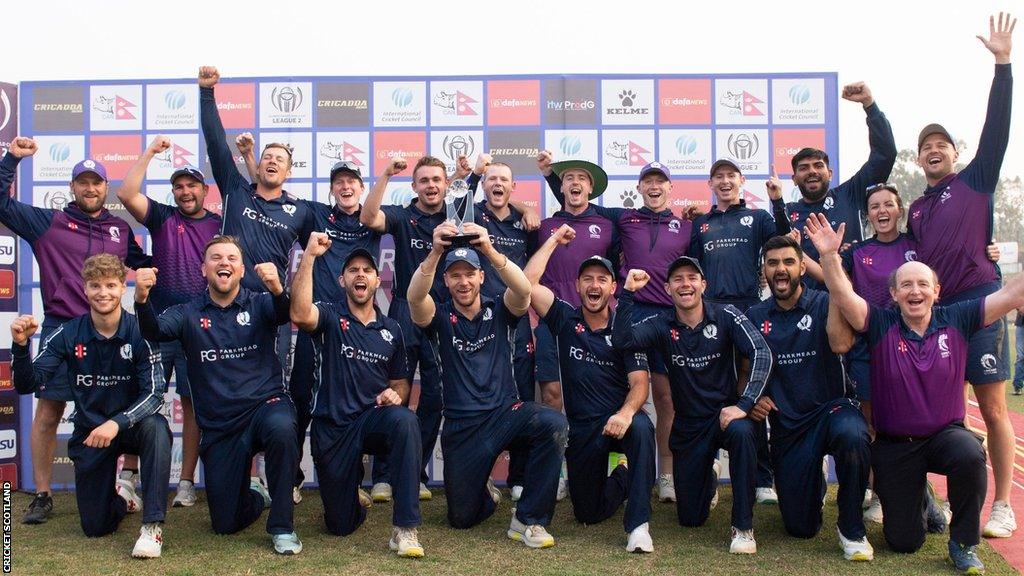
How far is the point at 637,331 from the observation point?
208 inches

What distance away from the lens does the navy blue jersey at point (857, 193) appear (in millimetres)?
5918

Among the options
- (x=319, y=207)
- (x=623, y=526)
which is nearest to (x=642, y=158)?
(x=319, y=207)

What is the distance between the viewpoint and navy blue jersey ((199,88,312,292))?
595 cm

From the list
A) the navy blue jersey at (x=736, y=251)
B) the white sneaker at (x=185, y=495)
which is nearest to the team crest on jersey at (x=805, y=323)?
the navy blue jersey at (x=736, y=251)

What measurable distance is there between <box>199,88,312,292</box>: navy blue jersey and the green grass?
6.22 feet

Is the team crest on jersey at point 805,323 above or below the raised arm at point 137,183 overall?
below

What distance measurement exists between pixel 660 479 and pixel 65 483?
4.97 m

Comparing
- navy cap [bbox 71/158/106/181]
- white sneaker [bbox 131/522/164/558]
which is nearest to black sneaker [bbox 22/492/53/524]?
white sneaker [bbox 131/522/164/558]

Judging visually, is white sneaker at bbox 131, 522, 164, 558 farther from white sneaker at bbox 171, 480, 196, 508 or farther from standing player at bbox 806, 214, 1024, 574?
standing player at bbox 806, 214, 1024, 574

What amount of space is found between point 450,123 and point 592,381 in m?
2.87

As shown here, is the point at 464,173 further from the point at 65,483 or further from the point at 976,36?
the point at 65,483

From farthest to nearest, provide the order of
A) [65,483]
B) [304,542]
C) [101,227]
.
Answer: [65,483], [101,227], [304,542]

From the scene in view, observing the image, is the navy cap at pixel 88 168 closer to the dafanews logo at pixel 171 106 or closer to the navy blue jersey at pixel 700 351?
the dafanews logo at pixel 171 106

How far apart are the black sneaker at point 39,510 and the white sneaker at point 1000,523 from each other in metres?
6.22
